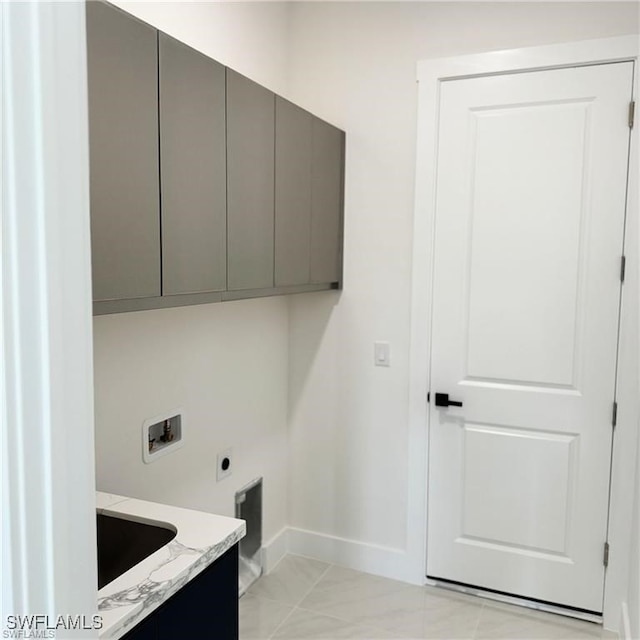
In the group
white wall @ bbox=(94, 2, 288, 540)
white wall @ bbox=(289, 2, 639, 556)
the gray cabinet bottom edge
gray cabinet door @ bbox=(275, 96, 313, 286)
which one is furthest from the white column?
white wall @ bbox=(289, 2, 639, 556)

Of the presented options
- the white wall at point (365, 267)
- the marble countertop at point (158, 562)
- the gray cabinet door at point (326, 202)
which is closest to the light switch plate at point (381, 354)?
the white wall at point (365, 267)

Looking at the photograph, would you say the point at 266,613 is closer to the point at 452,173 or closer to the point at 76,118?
the point at 452,173

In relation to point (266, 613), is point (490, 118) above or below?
above

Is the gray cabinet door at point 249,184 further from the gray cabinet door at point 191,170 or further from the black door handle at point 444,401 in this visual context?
the black door handle at point 444,401

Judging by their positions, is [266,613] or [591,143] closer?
[591,143]

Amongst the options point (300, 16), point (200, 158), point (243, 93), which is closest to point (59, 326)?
point (200, 158)

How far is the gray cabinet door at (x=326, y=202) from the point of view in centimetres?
243

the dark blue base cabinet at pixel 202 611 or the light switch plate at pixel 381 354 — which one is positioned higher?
the light switch plate at pixel 381 354

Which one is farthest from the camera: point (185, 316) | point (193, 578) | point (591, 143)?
point (591, 143)

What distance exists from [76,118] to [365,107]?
2.03 m

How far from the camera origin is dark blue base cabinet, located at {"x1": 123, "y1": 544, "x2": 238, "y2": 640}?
1.18m

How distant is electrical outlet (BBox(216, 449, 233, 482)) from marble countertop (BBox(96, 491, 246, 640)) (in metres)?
0.73

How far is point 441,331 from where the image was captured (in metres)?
2.55

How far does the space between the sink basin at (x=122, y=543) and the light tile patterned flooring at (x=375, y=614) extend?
968 millimetres
